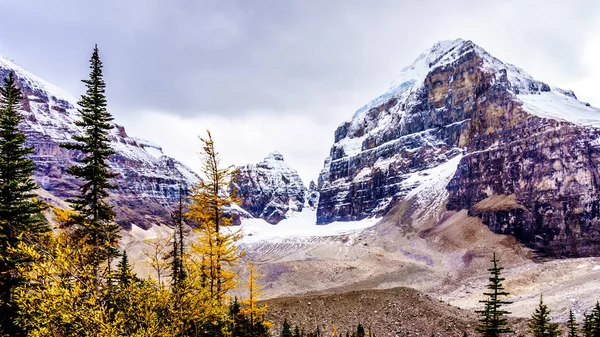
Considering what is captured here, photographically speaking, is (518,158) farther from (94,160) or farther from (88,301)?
(88,301)

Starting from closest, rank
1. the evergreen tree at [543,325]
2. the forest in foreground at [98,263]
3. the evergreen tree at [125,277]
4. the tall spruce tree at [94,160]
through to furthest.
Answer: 1. the forest in foreground at [98,263]
2. the evergreen tree at [125,277]
3. the tall spruce tree at [94,160]
4. the evergreen tree at [543,325]

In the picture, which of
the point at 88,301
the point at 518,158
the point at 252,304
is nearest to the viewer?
the point at 88,301

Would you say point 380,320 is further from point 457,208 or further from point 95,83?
point 457,208

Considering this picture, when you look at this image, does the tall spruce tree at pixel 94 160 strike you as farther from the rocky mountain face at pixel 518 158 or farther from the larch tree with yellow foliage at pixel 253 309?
the rocky mountain face at pixel 518 158

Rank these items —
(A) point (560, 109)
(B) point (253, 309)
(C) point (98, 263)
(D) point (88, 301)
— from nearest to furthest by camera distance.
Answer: (D) point (88, 301) → (C) point (98, 263) → (B) point (253, 309) → (A) point (560, 109)

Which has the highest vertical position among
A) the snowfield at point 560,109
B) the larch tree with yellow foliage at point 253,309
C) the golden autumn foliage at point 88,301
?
the snowfield at point 560,109

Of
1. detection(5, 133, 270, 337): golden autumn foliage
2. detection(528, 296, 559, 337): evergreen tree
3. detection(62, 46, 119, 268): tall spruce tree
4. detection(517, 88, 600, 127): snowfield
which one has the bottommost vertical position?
detection(528, 296, 559, 337): evergreen tree

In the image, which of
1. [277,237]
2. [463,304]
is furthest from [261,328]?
[277,237]

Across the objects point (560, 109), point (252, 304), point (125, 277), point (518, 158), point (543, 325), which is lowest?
point (543, 325)

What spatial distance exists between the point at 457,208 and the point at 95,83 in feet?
438

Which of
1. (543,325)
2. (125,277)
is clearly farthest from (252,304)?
(543,325)

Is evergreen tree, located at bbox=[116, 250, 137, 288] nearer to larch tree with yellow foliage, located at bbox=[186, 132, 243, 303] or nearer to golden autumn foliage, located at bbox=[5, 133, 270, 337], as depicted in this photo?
golden autumn foliage, located at bbox=[5, 133, 270, 337]

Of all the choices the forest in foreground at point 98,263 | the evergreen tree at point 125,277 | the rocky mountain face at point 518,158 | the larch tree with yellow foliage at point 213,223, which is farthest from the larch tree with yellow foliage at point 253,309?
the rocky mountain face at point 518,158

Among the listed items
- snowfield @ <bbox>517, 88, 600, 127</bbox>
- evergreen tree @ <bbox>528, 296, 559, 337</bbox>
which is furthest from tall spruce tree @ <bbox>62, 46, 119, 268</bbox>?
snowfield @ <bbox>517, 88, 600, 127</bbox>
